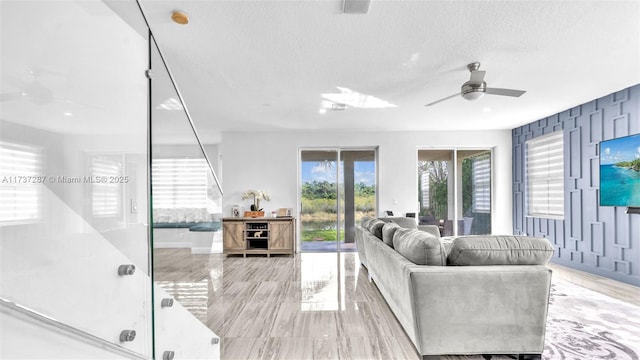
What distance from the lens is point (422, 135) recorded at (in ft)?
20.8

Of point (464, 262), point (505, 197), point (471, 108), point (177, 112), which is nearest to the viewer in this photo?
point (177, 112)

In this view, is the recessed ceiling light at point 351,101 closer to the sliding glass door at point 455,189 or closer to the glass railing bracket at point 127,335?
the sliding glass door at point 455,189

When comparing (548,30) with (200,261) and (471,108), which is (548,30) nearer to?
(471,108)

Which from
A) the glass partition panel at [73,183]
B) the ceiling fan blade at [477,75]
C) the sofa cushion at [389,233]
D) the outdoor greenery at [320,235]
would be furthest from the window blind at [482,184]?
the glass partition panel at [73,183]

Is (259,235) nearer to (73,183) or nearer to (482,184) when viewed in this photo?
(482,184)

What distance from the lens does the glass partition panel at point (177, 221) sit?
1362mm

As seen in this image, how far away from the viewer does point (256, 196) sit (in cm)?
614

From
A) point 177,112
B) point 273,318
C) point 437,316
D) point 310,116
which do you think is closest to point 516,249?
point 437,316

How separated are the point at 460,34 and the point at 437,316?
2.17 metres

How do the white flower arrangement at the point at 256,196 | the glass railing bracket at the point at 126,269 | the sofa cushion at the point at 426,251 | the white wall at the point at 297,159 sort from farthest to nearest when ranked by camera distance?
the white wall at the point at 297,159, the white flower arrangement at the point at 256,196, the sofa cushion at the point at 426,251, the glass railing bracket at the point at 126,269

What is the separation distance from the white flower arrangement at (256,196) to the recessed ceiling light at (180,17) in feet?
13.6

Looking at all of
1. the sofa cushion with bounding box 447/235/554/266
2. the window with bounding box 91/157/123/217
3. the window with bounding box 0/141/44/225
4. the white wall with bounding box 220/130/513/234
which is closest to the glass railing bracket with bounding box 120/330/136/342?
the window with bounding box 91/157/123/217

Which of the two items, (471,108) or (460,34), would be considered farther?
(471,108)

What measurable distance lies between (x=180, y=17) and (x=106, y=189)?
166 cm
